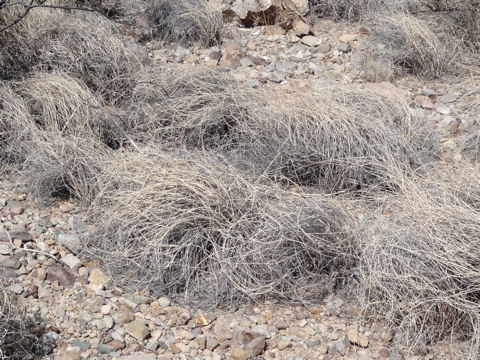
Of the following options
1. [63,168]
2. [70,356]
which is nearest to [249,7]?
[63,168]

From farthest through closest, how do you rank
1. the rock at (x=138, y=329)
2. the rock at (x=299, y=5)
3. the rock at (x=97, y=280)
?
the rock at (x=299, y=5)
the rock at (x=97, y=280)
the rock at (x=138, y=329)

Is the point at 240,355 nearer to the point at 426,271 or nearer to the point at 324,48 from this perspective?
the point at 426,271

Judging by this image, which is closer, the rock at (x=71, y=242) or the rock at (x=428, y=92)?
the rock at (x=71, y=242)

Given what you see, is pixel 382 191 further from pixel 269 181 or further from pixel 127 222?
pixel 127 222

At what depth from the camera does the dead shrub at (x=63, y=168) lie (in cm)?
367

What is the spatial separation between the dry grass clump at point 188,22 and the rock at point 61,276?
9.31ft

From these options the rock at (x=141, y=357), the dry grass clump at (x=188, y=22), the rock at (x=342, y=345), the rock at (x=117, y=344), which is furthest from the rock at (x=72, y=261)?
Result: the dry grass clump at (x=188, y=22)

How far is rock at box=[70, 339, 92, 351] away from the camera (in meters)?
2.78

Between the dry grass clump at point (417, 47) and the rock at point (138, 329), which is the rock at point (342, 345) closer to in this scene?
the rock at point (138, 329)

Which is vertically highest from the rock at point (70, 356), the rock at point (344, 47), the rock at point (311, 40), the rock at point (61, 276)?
the rock at point (311, 40)

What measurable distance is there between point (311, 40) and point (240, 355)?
357cm

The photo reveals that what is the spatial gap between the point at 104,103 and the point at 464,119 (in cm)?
253

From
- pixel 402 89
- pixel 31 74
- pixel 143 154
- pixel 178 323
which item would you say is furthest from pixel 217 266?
pixel 402 89

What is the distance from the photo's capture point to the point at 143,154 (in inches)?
151
